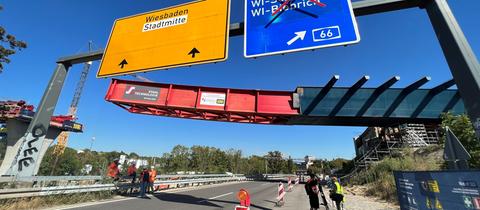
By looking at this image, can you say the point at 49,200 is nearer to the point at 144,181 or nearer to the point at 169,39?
the point at 144,181

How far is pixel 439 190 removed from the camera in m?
4.69

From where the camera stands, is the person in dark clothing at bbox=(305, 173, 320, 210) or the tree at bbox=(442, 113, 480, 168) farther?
the tree at bbox=(442, 113, 480, 168)

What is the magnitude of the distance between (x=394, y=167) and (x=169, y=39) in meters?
15.8

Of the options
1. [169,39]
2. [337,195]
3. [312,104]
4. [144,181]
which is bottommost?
[337,195]

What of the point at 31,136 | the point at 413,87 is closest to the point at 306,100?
the point at 413,87

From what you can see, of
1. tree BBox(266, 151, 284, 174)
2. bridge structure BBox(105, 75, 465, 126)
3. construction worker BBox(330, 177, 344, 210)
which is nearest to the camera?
construction worker BBox(330, 177, 344, 210)

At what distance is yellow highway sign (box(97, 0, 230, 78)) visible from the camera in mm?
5852

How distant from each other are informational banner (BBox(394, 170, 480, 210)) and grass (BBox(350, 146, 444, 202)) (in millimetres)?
6535

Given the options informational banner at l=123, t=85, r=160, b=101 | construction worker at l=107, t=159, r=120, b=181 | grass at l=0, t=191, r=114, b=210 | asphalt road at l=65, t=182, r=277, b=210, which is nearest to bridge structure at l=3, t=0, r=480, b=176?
informational banner at l=123, t=85, r=160, b=101

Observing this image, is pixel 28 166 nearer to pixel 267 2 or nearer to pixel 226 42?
pixel 226 42

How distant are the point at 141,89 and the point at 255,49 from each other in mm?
12374

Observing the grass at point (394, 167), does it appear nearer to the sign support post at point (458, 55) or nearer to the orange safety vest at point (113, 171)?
the sign support post at point (458, 55)

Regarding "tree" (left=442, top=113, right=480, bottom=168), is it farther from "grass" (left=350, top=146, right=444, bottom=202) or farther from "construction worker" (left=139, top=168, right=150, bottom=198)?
"construction worker" (left=139, top=168, right=150, bottom=198)

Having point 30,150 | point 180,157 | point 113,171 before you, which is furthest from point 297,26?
point 180,157
